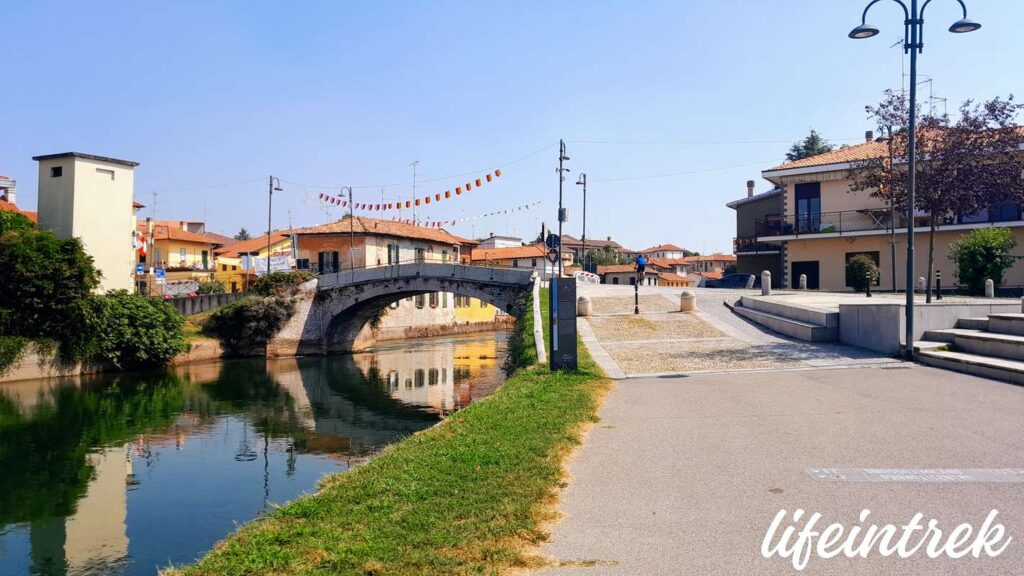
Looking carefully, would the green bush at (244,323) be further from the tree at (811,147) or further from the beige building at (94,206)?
the tree at (811,147)

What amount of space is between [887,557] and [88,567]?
360 inches

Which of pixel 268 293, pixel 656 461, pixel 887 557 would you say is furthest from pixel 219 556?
pixel 268 293

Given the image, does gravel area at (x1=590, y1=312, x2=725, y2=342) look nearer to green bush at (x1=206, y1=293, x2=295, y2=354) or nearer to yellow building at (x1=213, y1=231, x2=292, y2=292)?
green bush at (x1=206, y1=293, x2=295, y2=354)

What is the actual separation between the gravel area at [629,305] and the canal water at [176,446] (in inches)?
197

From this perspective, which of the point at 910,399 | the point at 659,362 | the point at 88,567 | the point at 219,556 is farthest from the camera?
the point at 659,362

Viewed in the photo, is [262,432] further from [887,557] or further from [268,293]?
[268,293]

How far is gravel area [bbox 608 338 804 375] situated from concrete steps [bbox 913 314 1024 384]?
2581mm

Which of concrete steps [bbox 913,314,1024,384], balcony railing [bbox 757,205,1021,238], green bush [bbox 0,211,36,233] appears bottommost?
concrete steps [bbox 913,314,1024,384]

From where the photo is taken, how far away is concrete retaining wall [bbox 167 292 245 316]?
3891 centimetres

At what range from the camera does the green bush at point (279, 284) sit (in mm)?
40344

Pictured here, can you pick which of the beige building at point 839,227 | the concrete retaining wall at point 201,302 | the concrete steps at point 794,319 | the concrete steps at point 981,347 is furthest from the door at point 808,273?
the concrete retaining wall at point 201,302

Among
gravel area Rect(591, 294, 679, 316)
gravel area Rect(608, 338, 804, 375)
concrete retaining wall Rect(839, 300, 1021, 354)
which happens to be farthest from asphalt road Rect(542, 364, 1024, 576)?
gravel area Rect(591, 294, 679, 316)

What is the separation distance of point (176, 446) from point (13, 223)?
1869cm

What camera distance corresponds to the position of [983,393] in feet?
34.6
